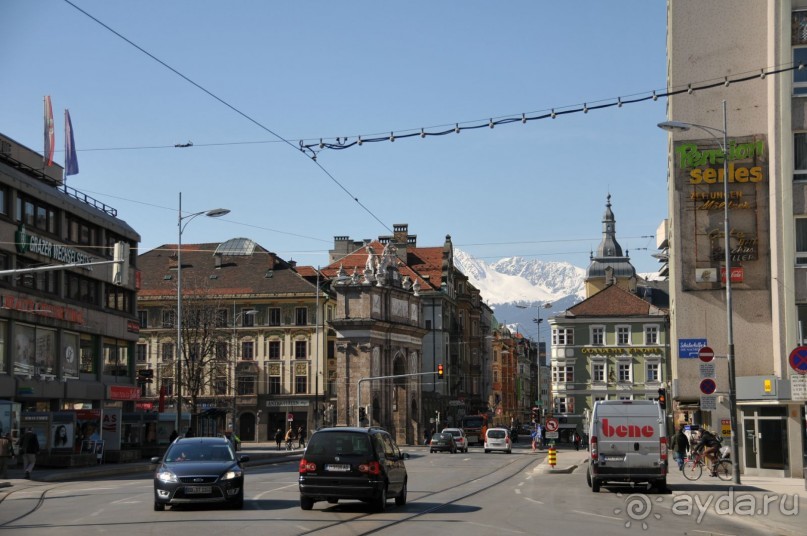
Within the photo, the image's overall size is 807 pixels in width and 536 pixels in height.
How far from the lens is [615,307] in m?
102

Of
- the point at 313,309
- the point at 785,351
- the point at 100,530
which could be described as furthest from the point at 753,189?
the point at 313,309

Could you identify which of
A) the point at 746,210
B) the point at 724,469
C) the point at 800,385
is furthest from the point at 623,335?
the point at 800,385

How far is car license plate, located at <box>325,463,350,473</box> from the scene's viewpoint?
2222cm

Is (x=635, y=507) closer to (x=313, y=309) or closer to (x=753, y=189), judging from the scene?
(x=753, y=189)

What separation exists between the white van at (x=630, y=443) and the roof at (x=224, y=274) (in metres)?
72.1

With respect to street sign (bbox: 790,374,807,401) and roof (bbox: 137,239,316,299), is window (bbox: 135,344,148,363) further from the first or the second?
street sign (bbox: 790,374,807,401)

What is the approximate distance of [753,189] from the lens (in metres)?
44.1

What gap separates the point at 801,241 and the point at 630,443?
15.3 m

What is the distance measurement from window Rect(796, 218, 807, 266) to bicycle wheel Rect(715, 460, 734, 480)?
9110 mm

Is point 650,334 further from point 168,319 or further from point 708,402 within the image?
point 708,402

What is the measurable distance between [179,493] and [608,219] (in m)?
172

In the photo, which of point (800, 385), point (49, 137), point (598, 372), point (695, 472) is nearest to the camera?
point (800, 385)

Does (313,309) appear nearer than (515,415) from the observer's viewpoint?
Yes

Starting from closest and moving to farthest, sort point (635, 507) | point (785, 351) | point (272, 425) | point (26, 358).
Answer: point (635, 507)
point (785, 351)
point (26, 358)
point (272, 425)
